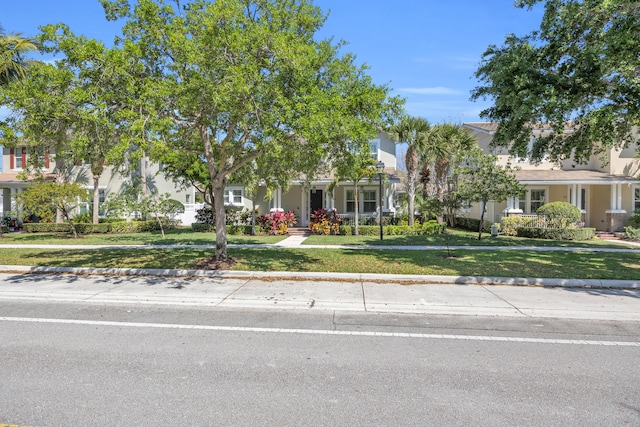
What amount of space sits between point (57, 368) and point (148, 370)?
1029 mm

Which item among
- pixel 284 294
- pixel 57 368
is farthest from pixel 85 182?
pixel 57 368

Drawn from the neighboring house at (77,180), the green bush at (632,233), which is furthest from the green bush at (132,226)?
the green bush at (632,233)

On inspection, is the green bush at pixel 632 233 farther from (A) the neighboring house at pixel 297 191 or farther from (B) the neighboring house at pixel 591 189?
(A) the neighboring house at pixel 297 191

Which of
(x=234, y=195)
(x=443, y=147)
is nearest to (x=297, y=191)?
(x=234, y=195)

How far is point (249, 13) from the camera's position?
9828 millimetres

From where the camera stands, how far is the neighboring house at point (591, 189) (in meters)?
21.2

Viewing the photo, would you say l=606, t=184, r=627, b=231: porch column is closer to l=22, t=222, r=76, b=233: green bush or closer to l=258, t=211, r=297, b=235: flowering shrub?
l=258, t=211, r=297, b=235: flowering shrub

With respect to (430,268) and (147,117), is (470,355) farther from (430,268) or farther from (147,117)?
(147,117)

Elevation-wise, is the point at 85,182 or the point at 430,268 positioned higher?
the point at 85,182

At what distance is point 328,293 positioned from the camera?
8531mm

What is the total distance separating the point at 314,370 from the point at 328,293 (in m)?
3.97

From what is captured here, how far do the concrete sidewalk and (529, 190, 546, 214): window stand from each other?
15.4 m

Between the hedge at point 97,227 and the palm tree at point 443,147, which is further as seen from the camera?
the hedge at point 97,227

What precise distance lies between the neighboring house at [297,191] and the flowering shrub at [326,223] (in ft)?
4.08
